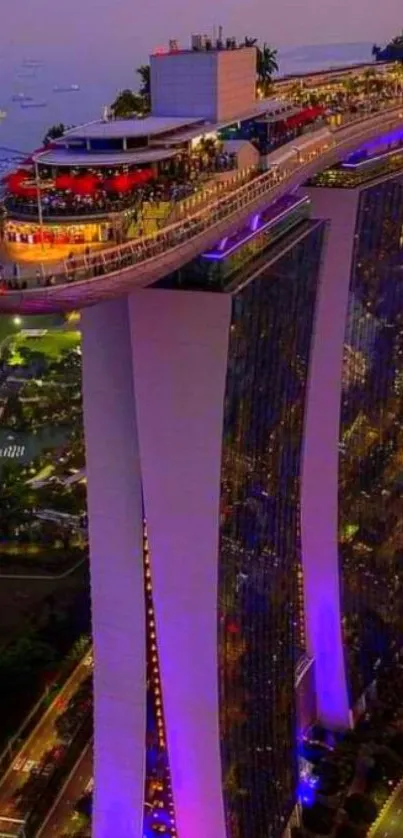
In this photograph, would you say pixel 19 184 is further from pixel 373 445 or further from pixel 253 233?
pixel 373 445

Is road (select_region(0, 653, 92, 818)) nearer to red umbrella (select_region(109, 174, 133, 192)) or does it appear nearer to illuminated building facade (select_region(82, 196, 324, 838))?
illuminated building facade (select_region(82, 196, 324, 838))


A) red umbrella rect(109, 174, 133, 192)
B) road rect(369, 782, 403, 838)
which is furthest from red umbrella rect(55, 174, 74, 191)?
road rect(369, 782, 403, 838)

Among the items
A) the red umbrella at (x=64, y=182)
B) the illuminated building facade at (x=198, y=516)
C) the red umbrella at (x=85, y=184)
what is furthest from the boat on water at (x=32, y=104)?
the red umbrella at (x=85, y=184)

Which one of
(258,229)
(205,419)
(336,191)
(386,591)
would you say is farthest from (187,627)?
(386,591)

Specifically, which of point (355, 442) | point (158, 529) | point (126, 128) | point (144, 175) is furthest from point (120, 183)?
point (355, 442)

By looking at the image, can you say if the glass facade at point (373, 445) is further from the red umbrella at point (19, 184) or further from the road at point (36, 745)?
the red umbrella at point (19, 184)
